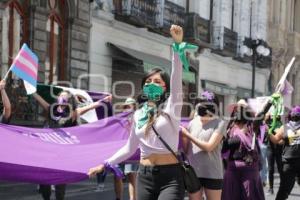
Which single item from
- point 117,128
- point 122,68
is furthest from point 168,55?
point 117,128

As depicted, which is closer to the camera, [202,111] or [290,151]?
[202,111]

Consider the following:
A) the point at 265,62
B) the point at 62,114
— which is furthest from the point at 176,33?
the point at 265,62

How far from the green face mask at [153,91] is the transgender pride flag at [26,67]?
290cm

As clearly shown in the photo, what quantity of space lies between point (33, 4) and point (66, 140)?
9506 millimetres

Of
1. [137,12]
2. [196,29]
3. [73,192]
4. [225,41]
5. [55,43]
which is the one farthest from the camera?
[225,41]

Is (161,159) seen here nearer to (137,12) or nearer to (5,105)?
(5,105)

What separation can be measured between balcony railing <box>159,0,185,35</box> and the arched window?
5.63 m

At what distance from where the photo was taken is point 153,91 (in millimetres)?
5227

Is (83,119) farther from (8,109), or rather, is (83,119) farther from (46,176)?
(46,176)

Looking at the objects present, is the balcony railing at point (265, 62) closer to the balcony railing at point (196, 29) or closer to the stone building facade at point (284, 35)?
the stone building facade at point (284, 35)

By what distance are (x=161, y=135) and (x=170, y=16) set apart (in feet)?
63.9

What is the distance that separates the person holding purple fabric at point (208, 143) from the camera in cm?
686

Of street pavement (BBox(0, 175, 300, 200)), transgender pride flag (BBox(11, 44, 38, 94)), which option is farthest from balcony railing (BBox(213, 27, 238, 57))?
transgender pride flag (BBox(11, 44, 38, 94))

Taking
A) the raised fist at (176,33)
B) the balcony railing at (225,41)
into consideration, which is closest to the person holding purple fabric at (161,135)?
the raised fist at (176,33)
